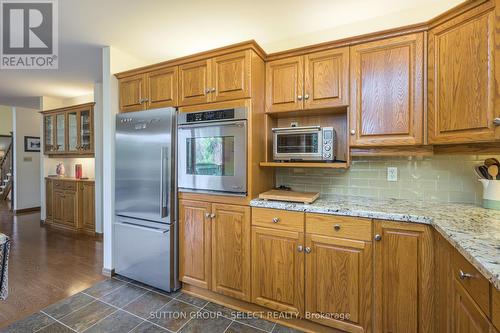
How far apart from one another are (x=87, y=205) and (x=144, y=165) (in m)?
2.57

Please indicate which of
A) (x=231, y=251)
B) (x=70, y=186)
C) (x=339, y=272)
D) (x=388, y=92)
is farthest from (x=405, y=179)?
(x=70, y=186)

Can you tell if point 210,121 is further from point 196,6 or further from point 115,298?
point 115,298

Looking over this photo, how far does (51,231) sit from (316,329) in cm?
474

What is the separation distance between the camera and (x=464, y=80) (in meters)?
1.52

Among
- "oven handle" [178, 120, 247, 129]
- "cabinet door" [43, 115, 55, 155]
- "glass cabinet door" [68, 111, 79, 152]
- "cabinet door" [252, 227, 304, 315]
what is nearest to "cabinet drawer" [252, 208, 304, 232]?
"cabinet door" [252, 227, 304, 315]

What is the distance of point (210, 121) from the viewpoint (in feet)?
6.82

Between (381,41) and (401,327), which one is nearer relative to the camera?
(401,327)

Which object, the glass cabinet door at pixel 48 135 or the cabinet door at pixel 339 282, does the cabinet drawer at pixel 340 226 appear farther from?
the glass cabinet door at pixel 48 135

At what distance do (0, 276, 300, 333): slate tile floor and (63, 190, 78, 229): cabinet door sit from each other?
8.00 feet

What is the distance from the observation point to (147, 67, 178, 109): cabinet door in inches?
90.4

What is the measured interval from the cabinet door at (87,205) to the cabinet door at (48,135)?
140 cm

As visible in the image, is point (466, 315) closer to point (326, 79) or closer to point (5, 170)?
point (326, 79)

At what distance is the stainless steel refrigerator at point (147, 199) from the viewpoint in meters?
2.22

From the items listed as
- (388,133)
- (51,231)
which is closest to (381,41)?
(388,133)
